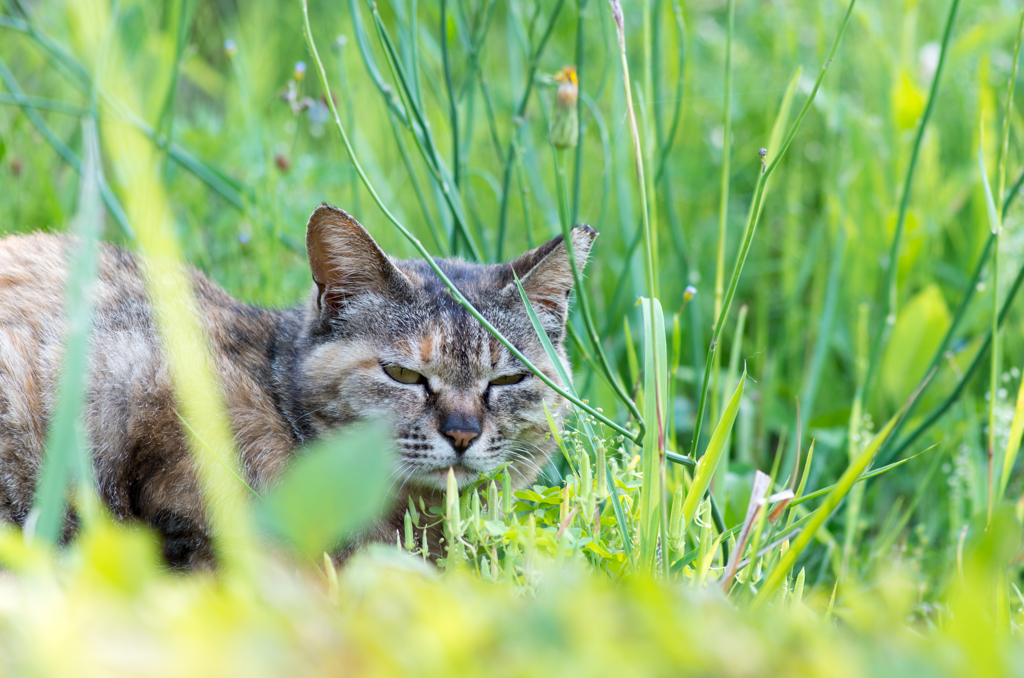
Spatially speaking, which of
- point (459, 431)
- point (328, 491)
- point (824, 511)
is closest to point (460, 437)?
point (459, 431)

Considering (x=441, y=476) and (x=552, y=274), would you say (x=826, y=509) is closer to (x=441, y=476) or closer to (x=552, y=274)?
(x=441, y=476)

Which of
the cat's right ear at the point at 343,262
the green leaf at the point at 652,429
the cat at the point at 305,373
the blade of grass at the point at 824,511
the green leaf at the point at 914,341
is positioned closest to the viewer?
the blade of grass at the point at 824,511

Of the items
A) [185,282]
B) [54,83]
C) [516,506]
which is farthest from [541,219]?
[54,83]

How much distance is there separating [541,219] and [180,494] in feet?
6.25

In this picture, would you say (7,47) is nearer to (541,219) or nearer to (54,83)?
(54,83)

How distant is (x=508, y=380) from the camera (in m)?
1.70

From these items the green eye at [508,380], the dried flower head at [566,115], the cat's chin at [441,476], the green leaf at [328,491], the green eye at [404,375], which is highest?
the dried flower head at [566,115]

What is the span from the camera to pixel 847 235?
2.42 metres

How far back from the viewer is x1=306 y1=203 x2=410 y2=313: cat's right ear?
5.26 feet

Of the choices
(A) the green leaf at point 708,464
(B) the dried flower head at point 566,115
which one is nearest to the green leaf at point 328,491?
(A) the green leaf at point 708,464

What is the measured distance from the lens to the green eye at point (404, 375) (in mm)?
1655

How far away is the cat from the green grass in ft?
0.33

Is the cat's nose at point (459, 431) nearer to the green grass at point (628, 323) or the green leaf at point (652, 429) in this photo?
the green grass at point (628, 323)

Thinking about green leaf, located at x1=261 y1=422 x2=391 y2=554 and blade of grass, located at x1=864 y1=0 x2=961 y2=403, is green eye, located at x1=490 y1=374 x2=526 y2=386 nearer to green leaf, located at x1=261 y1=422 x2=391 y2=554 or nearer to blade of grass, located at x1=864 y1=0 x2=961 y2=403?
blade of grass, located at x1=864 y1=0 x2=961 y2=403
